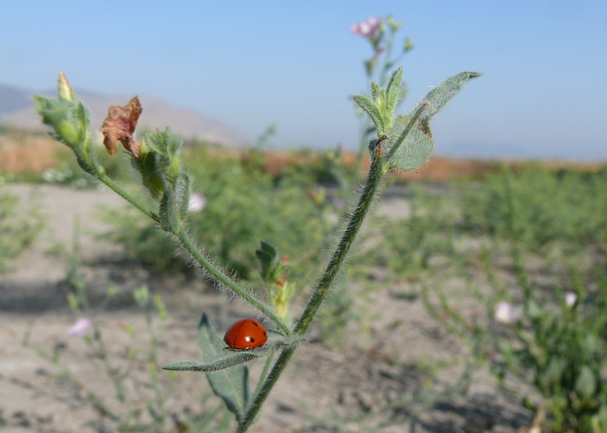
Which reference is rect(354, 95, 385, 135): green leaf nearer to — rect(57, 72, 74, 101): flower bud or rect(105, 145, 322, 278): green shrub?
rect(57, 72, 74, 101): flower bud

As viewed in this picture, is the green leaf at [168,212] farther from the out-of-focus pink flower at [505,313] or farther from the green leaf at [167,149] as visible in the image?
the out-of-focus pink flower at [505,313]

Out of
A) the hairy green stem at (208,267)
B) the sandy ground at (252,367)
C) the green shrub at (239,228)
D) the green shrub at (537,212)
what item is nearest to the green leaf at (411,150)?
the hairy green stem at (208,267)

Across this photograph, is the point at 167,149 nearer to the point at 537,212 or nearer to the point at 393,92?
the point at 393,92

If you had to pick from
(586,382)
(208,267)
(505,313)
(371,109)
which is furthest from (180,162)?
(505,313)

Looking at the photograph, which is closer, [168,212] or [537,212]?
[168,212]

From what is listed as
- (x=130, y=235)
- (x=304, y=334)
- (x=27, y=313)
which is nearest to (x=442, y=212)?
(x=130, y=235)

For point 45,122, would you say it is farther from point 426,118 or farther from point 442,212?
point 442,212
